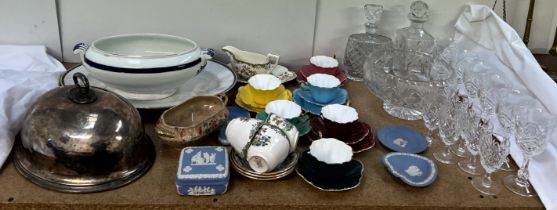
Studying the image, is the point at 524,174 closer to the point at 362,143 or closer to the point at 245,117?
the point at 362,143

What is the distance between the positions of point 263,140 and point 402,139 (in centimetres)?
28

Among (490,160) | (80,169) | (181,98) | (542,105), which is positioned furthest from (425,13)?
(80,169)

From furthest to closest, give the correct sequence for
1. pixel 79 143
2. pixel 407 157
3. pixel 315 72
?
pixel 315 72
pixel 407 157
pixel 79 143

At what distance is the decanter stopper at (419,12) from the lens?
1.07 meters

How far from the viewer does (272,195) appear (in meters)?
0.68

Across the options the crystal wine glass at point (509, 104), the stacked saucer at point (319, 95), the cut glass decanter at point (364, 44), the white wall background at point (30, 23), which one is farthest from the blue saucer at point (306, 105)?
the white wall background at point (30, 23)

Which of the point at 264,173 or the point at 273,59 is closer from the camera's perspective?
the point at 264,173

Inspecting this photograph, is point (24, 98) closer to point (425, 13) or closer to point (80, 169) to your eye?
point (80, 169)

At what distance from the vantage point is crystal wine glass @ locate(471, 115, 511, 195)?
725 millimetres

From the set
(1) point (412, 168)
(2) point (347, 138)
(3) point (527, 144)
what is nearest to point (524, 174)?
(3) point (527, 144)

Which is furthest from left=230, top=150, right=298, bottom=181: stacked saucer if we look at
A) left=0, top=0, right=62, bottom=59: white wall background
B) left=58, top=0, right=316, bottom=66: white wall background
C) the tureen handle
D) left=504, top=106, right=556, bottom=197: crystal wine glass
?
left=0, top=0, right=62, bottom=59: white wall background

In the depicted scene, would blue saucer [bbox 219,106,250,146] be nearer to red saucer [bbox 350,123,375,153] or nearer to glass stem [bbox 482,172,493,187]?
red saucer [bbox 350,123,375,153]

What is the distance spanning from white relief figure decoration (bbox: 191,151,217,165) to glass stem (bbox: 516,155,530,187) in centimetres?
46

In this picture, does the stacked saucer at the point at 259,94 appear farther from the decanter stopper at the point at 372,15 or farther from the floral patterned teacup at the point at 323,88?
the decanter stopper at the point at 372,15
